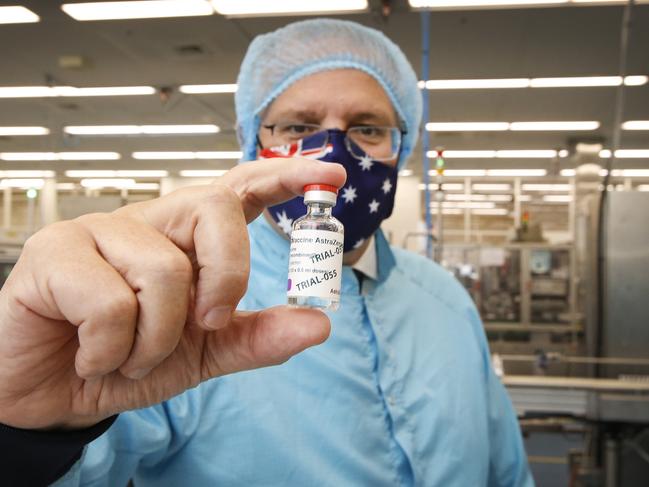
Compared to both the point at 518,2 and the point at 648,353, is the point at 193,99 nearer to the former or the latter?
the point at 518,2

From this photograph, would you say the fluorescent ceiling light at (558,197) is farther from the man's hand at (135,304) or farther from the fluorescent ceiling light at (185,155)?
the man's hand at (135,304)

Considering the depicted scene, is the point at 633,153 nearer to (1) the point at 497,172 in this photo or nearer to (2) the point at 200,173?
(1) the point at 497,172

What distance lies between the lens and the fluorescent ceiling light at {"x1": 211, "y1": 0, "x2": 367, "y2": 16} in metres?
4.56

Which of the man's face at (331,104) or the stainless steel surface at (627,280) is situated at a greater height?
the man's face at (331,104)

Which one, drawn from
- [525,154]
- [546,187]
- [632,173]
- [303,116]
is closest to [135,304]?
[303,116]

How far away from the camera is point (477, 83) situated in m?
6.57

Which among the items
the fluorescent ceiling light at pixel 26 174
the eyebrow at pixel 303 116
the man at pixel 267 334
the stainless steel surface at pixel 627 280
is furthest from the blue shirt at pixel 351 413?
the fluorescent ceiling light at pixel 26 174

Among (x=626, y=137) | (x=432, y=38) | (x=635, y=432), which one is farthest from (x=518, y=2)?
(x=626, y=137)

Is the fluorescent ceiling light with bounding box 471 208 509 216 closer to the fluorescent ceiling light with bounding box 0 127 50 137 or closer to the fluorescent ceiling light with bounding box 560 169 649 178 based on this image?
the fluorescent ceiling light with bounding box 560 169 649 178

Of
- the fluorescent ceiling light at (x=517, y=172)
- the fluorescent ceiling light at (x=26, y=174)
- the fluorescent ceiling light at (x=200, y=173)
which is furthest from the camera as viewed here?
the fluorescent ceiling light at (x=200, y=173)

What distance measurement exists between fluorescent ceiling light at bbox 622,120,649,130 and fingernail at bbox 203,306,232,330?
Result: 870 cm

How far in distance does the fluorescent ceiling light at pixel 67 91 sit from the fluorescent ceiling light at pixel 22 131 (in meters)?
1.33

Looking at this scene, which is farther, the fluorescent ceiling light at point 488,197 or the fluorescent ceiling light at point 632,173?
the fluorescent ceiling light at point 488,197

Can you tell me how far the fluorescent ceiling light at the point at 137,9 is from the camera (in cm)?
465
